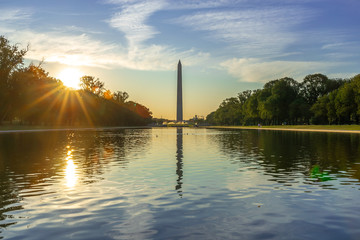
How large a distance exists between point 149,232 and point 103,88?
146 m

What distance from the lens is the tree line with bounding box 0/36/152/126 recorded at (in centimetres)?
8009

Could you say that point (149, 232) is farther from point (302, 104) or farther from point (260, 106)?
point (260, 106)

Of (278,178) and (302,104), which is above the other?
(302,104)

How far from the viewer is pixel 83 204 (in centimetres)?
1023

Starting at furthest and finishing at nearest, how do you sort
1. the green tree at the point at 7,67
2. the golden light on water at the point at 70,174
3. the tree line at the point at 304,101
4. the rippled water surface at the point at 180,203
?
the tree line at the point at 304,101 < the green tree at the point at 7,67 < the golden light on water at the point at 70,174 < the rippled water surface at the point at 180,203

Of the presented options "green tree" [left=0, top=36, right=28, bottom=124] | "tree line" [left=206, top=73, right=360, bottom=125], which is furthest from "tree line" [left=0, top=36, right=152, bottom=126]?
"tree line" [left=206, top=73, right=360, bottom=125]

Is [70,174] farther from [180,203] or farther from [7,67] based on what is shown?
[7,67]

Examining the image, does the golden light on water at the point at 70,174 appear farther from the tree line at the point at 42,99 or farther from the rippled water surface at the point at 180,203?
the tree line at the point at 42,99

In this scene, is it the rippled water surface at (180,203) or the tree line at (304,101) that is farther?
A: the tree line at (304,101)

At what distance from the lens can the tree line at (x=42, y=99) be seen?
3153 inches

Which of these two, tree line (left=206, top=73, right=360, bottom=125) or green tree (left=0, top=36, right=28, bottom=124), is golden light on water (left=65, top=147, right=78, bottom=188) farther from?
tree line (left=206, top=73, right=360, bottom=125)

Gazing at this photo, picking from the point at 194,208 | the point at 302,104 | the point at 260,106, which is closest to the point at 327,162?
the point at 194,208

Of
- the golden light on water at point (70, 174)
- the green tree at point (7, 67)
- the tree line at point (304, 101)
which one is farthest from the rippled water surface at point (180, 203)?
the tree line at point (304, 101)

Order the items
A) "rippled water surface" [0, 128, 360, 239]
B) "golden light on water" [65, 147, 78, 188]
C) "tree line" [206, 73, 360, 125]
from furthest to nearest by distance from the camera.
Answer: "tree line" [206, 73, 360, 125], "golden light on water" [65, 147, 78, 188], "rippled water surface" [0, 128, 360, 239]
